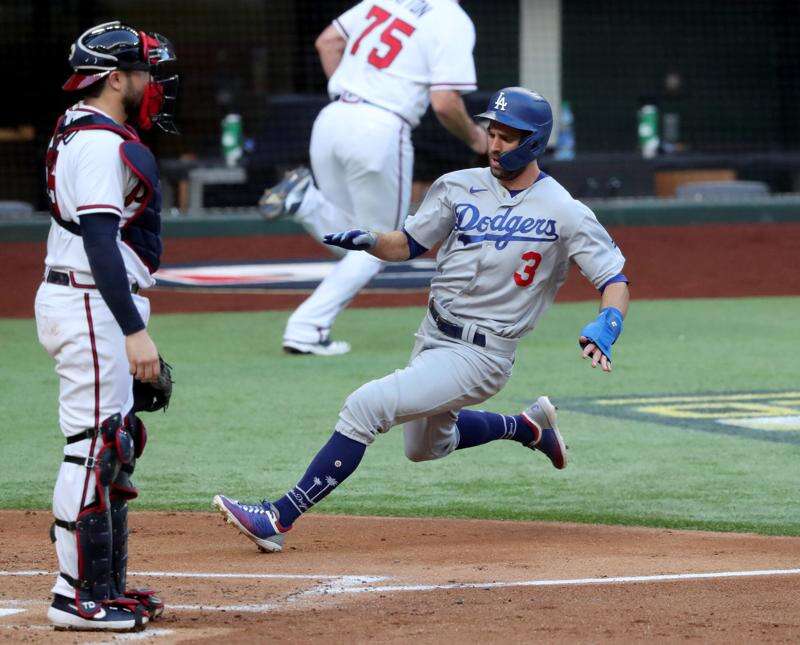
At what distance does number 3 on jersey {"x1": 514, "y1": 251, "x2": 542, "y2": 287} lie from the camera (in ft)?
15.8

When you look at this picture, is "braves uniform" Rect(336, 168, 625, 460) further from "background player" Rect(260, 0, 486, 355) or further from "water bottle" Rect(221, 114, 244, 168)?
"water bottle" Rect(221, 114, 244, 168)

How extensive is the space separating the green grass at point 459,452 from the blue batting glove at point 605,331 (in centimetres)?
102

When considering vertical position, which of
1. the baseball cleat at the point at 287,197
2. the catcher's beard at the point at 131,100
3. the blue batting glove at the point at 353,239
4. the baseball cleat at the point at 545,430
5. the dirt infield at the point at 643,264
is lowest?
the dirt infield at the point at 643,264

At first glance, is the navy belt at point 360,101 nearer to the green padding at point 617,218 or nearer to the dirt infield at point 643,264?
the dirt infield at point 643,264

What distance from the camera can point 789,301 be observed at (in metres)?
11.8

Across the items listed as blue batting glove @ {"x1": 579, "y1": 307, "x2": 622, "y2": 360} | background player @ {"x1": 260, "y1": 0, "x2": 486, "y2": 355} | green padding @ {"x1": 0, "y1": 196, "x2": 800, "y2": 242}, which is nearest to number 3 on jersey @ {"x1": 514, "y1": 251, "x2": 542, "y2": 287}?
blue batting glove @ {"x1": 579, "y1": 307, "x2": 622, "y2": 360}

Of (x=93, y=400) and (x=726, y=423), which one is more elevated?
(x=93, y=400)

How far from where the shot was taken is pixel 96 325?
12.5ft

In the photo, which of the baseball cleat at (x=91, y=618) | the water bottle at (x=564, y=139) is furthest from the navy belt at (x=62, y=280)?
the water bottle at (x=564, y=139)

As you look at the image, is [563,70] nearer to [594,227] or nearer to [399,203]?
[399,203]

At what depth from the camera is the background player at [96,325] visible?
371 centimetres

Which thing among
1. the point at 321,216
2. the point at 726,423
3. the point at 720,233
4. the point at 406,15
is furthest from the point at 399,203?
the point at 720,233

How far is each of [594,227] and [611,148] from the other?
1874 centimetres

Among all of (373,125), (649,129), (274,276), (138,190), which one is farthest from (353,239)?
(649,129)
